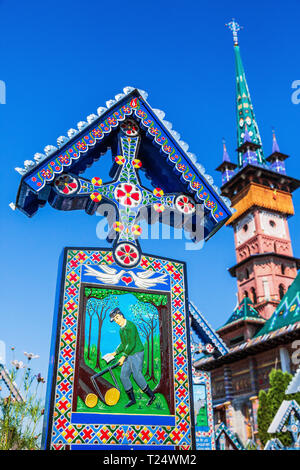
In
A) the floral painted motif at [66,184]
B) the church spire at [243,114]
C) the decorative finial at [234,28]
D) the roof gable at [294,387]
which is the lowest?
the roof gable at [294,387]

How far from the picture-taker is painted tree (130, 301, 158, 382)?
5.20 meters

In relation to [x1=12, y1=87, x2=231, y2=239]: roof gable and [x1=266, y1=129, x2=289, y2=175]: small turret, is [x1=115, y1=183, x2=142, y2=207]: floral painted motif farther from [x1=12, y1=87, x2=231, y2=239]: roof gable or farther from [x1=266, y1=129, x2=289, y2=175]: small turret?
[x1=266, y1=129, x2=289, y2=175]: small turret

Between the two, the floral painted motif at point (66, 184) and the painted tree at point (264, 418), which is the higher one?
the floral painted motif at point (66, 184)

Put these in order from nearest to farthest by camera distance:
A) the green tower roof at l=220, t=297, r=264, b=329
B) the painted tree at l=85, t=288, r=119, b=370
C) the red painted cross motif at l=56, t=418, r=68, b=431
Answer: the red painted cross motif at l=56, t=418, r=68, b=431
the painted tree at l=85, t=288, r=119, b=370
the green tower roof at l=220, t=297, r=264, b=329

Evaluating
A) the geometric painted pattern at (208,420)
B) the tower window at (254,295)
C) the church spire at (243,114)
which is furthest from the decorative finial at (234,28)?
the geometric painted pattern at (208,420)

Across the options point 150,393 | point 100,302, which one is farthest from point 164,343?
point 100,302

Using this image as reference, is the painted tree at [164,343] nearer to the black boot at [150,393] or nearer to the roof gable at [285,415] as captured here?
the black boot at [150,393]

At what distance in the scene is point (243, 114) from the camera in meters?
54.3

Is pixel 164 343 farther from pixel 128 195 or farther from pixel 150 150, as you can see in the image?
pixel 150 150

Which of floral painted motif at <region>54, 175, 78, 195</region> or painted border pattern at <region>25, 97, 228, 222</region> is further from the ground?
painted border pattern at <region>25, 97, 228, 222</region>

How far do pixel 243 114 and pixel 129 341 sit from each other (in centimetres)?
5294

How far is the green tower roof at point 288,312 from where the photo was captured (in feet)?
92.8

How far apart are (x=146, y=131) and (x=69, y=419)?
382cm

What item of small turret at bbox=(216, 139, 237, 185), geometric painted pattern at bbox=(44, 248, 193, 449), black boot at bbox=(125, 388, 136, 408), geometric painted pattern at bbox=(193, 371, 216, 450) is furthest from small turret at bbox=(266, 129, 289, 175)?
black boot at bbox=(125, 388, 136, 408)
